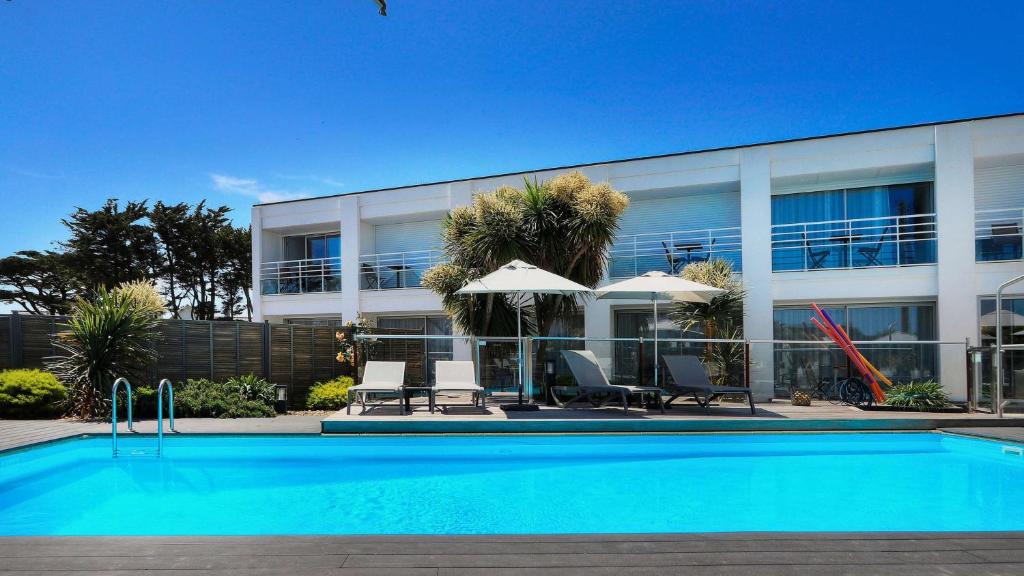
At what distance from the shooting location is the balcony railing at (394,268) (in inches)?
691

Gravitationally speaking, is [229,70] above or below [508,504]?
above

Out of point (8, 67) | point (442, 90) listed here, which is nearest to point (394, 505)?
point (442, 90)

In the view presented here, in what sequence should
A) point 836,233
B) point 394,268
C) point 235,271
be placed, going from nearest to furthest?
point 836,233
point 394,268
point 235,271

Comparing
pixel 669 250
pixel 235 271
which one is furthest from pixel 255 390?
pixel 235 271

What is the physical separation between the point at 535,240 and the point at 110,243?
2425 centimetres

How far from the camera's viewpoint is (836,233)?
14609 mm

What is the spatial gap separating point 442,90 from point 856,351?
952cm

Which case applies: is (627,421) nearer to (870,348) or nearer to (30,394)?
(870,348)

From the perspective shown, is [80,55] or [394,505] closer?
[394,505]

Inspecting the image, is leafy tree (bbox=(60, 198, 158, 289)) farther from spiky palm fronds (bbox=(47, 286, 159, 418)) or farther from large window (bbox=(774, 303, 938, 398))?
large window (bbox=(774, 303, 938, 398))

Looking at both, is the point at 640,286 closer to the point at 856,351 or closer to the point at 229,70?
the point at 856,351

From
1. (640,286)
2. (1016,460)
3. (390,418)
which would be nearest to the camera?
(1016,460)

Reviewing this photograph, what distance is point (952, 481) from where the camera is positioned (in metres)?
6.99

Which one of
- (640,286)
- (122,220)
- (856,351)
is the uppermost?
(122,220)
